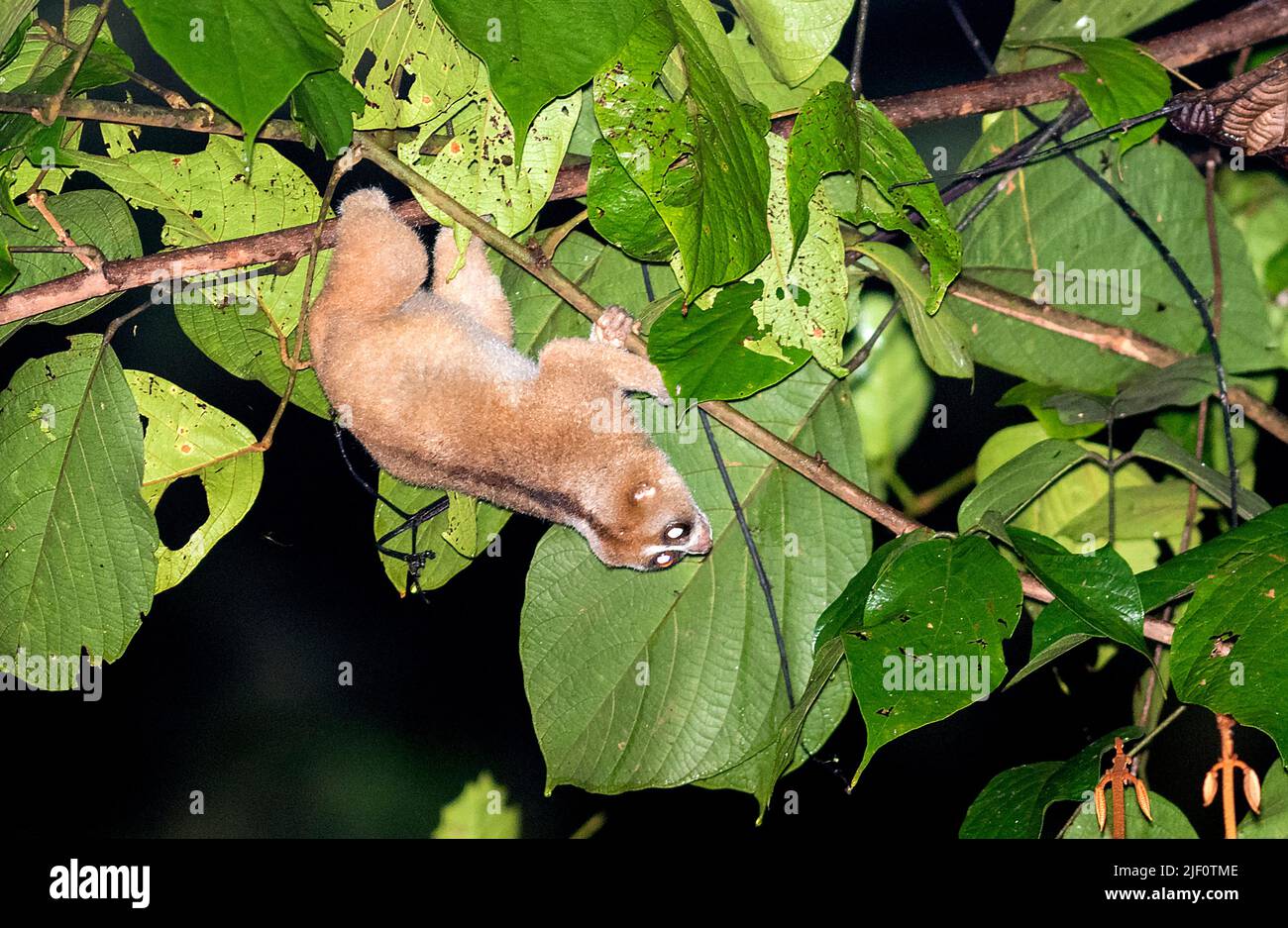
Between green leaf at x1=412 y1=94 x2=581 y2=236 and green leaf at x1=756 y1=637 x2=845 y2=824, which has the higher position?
green leaf at x1=412 y1=94 x2=581 y2=236


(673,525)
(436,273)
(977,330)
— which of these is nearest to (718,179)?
(673,525)

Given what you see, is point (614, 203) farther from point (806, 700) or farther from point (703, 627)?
point (703, 627)

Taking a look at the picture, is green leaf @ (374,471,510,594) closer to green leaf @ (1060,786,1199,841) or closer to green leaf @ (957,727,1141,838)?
green leaf @ (957,727,1141,838)

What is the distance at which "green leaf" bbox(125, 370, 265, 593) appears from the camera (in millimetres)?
2121

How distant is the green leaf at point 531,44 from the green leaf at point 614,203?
0.27 meters

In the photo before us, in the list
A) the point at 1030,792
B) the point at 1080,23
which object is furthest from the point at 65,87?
the point at 1080,23

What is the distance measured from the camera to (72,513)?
2055 mm

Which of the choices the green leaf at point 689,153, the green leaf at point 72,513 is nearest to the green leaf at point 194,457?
the green leaf at point 72,513

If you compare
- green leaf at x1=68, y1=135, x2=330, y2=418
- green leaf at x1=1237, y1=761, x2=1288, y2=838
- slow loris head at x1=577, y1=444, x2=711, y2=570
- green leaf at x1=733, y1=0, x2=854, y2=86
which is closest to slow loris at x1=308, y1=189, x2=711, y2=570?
slow loris head at x1=577, y1=444, x2=711, y2=570

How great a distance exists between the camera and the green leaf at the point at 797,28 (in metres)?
1.68

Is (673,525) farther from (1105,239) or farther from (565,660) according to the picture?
(1105,239)

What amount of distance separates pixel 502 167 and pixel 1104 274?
1.50 meters

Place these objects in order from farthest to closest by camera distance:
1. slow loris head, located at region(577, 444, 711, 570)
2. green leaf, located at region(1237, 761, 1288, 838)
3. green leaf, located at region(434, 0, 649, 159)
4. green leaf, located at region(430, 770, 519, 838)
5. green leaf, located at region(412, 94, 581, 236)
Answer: green leaf, located at region(430, 770, 519, 838)
slow loris head, located at region(577, 444, 711, 570)
green leaf, located at region(1237, 761, 1288, 838)
green leaf, located at region(412, 94, 581, 236)
green leaf, located at region(434, 0, 649, 159)

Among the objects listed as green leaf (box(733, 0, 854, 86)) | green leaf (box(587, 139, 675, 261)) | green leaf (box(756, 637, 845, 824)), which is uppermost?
green leaf (box(733, 0, 854, 86))
